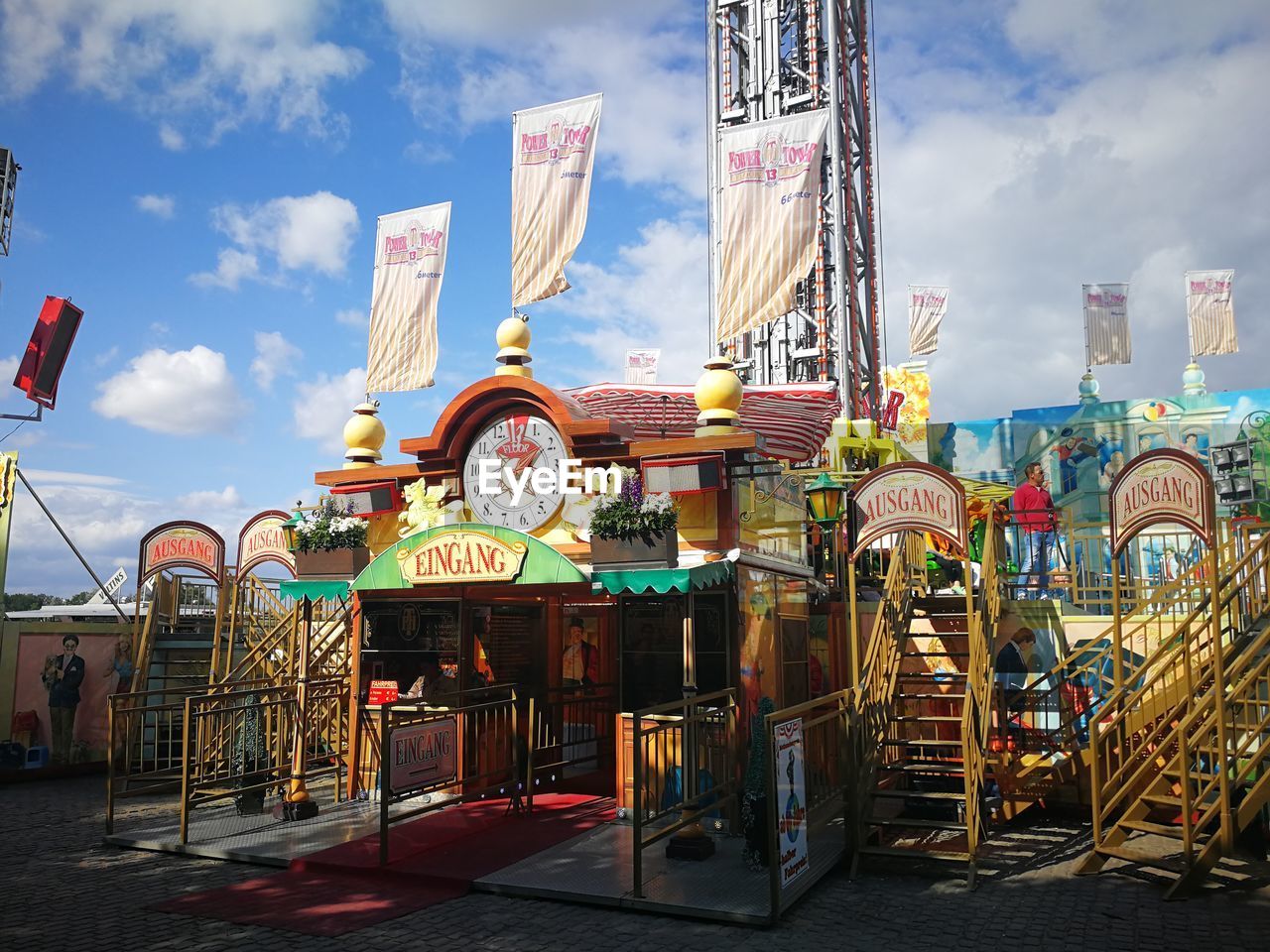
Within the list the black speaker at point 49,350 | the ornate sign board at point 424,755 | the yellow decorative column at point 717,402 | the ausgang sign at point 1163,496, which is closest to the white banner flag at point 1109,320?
the ausgang sign at point 1163,496

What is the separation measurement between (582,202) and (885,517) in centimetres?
597

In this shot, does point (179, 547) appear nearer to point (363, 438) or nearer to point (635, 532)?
point (363, 438)

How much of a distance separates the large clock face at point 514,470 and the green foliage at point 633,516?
1303 millimetres

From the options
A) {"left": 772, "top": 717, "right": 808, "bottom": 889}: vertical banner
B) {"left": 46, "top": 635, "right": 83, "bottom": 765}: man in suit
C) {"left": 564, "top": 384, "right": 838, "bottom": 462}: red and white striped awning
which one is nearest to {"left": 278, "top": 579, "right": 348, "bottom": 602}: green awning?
{"left": 564, "top": 384, "right": 838, "bottom": 462}: red and white striped awning

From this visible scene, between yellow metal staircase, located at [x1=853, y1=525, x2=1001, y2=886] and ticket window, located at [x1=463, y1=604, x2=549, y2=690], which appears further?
ticket window, located at [x1=463, y1=604, x2=549, y2=690]

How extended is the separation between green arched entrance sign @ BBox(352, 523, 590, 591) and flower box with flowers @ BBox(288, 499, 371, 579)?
88 cm

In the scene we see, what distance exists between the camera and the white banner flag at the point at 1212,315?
2919 centimetres

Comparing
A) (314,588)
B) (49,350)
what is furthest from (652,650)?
(49,350)

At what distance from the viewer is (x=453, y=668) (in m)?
12.5

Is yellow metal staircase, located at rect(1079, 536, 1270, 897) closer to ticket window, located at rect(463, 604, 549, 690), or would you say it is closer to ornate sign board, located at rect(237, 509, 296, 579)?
ticket window, located at rect(463, 604, 549, 690)

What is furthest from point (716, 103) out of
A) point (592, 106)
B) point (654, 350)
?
point (592, 106)

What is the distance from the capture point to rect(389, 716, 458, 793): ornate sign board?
941 centimetres

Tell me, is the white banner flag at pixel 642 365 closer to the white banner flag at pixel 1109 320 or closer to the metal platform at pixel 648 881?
the white banner flag at pixel 1109 320
